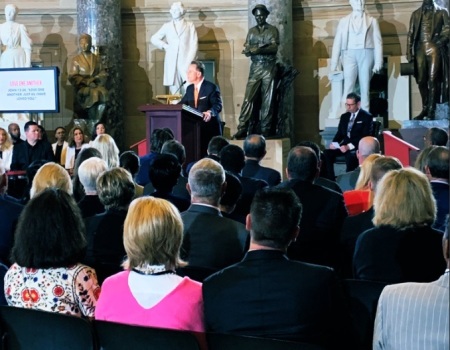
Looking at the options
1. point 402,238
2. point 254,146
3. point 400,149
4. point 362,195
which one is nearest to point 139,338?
point 402,238

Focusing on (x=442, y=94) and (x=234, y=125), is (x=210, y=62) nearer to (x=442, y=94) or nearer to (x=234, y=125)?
(x=234, y=125)

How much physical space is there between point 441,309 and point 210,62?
41.0 ft

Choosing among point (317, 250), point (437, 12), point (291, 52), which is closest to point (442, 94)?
point (437, 12)

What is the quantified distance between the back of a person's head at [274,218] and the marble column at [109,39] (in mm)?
10561

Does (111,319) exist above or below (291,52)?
below

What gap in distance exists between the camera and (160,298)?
9.20ft

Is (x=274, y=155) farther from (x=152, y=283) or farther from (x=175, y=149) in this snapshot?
(x=152, y=283)

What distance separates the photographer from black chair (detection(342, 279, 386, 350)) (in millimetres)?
A: 2902

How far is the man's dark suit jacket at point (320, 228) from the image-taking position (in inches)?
167

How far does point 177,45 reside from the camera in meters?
13.0

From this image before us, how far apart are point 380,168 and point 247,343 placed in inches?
94.0

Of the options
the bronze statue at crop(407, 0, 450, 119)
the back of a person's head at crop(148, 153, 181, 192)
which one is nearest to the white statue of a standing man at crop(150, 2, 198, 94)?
the bronze statue at crop(407, 0, 450, 119)

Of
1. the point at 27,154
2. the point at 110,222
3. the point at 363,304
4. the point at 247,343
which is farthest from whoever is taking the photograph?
the point at 27,154

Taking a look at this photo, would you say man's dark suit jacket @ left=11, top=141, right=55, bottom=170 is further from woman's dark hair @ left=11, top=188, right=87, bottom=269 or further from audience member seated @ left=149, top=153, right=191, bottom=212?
woman's dark hair @ left=11, top=188, right=87, bottom=269
